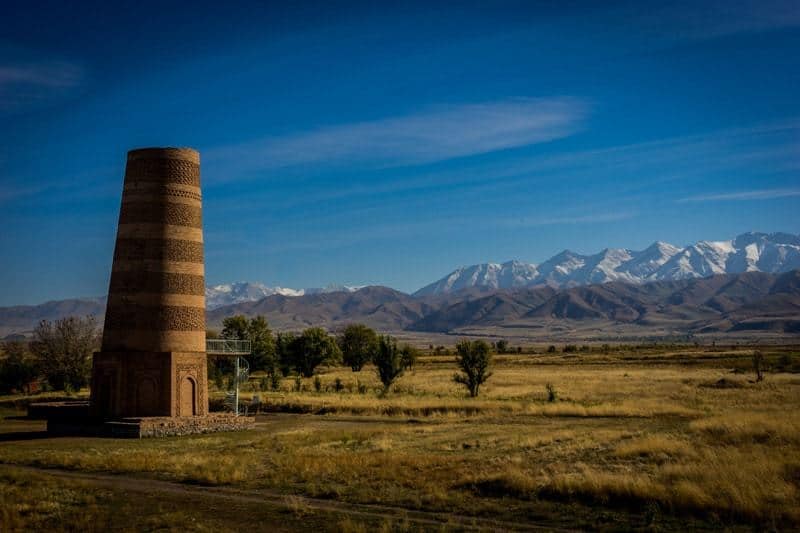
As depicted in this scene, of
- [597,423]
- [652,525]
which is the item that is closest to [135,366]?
[597,423]

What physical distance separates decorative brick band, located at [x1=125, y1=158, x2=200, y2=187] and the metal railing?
30.9ft

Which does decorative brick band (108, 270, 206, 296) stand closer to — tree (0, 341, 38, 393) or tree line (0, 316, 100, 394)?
tree line (0, 316, 100, 394)

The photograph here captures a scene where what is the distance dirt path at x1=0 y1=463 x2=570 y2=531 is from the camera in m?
18.2

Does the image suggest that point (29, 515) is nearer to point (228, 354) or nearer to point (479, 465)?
point (479, 465)

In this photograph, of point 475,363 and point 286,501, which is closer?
point 286,501

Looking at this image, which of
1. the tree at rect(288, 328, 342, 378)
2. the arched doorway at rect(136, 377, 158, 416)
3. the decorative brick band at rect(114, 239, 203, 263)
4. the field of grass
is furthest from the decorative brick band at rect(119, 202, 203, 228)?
the tree at rect(288, 328, 342, 378)

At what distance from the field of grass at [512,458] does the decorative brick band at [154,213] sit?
11478 millimetres

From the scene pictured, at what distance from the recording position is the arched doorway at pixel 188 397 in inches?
1548

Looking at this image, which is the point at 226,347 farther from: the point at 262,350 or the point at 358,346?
the point at 358,346

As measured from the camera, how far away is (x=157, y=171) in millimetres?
40312

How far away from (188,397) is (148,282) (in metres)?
6.38

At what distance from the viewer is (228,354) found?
144 feet

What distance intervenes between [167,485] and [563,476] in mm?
12381

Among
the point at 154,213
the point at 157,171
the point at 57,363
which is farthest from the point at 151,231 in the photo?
the point at 57,363
